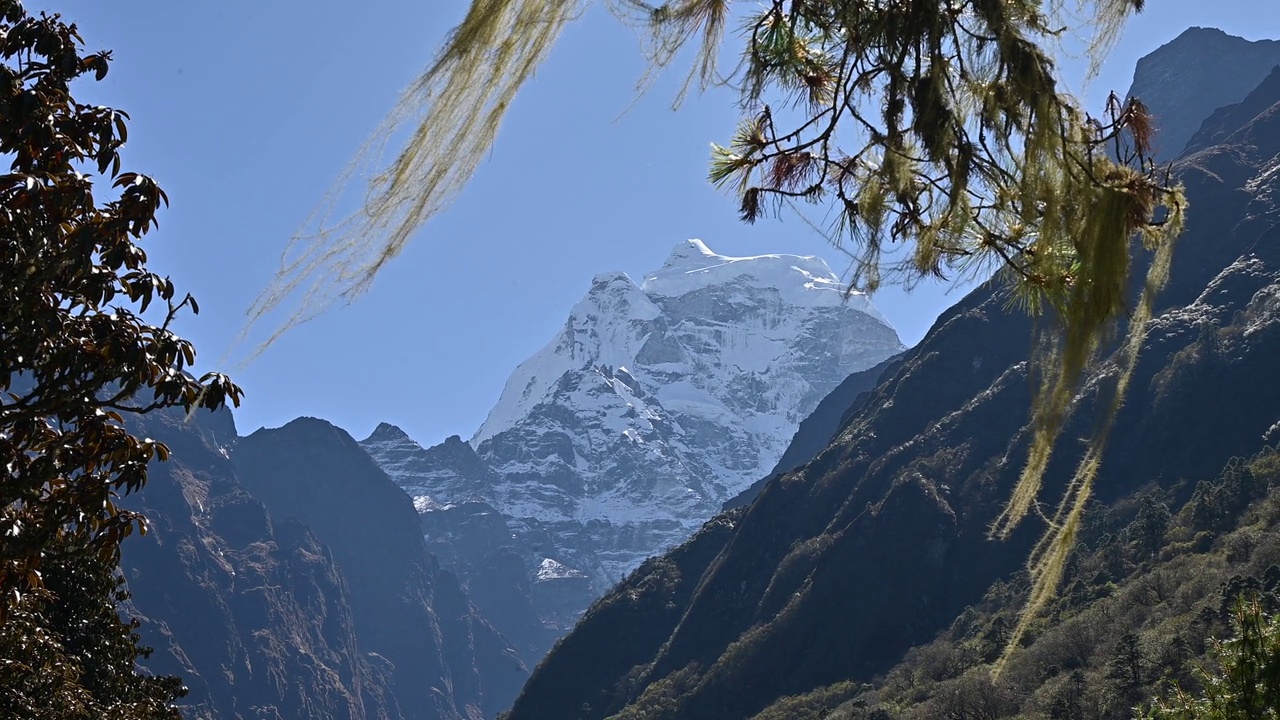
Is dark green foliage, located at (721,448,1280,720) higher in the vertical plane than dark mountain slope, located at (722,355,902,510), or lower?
lower

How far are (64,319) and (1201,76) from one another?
215159 millimetres

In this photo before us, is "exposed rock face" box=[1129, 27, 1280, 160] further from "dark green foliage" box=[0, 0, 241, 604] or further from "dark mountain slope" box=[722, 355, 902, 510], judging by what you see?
"dark green foliage" box=[0, 0, 241, 604]

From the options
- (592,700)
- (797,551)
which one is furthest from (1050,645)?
(592,700)

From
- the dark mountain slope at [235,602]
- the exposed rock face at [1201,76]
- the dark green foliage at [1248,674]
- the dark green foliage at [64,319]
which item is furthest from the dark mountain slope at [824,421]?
the dark green foliage at [64,319]

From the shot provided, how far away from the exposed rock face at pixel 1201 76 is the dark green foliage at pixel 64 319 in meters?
197

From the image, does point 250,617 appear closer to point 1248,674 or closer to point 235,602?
point 235,602

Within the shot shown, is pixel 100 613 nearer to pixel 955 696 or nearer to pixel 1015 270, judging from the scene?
pixel 1015 270

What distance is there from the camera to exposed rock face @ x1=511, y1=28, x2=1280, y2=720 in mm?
75688

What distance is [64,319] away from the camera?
5.53 meters

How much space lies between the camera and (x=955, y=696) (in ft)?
178

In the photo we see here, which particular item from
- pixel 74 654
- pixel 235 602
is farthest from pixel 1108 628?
pixel 235 602

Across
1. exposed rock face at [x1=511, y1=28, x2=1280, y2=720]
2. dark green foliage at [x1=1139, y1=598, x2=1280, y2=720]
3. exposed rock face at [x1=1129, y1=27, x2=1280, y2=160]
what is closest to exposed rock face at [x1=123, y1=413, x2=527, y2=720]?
exposed rock face at [x1=511, y1=28, x2=1280, y2=720]

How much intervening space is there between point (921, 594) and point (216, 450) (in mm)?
133199

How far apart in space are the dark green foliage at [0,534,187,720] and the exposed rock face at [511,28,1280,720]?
2359 inches
